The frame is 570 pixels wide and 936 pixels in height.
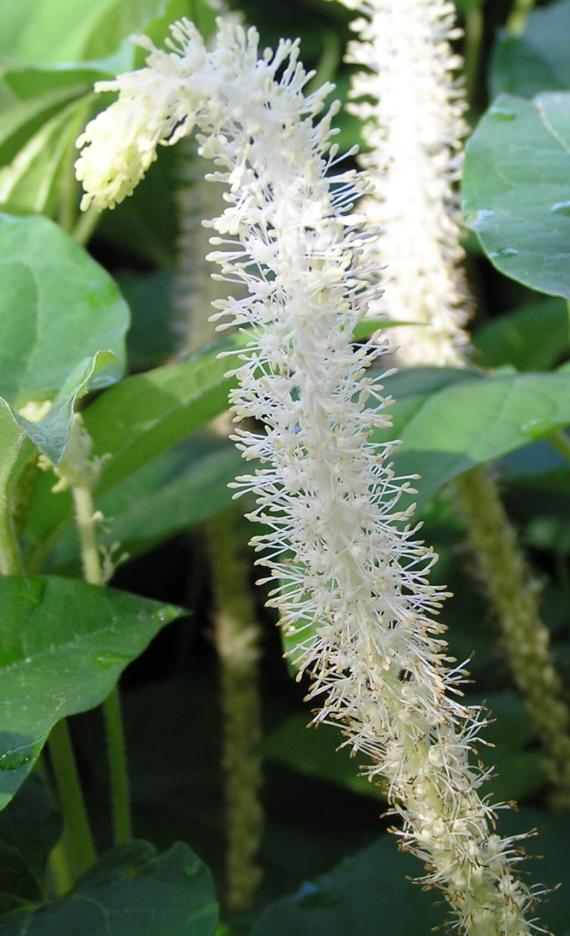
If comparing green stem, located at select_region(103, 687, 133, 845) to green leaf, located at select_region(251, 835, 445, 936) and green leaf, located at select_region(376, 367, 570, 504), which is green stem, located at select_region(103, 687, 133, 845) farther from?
green leaf, located at select_region(376, 367, 570, 504)

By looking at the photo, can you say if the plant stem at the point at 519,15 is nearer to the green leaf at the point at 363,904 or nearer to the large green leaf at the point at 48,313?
the large green leaf at the point at 48,313

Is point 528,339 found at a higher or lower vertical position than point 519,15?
lower

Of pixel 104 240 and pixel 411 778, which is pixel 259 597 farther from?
pixel 411 778

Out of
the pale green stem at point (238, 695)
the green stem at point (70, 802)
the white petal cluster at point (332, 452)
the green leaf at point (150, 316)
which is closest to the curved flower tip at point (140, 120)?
the white petal cluster at point (332, 452)

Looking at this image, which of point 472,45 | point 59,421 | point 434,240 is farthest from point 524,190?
point 472,45

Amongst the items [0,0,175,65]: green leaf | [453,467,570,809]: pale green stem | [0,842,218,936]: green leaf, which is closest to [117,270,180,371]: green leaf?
[0,0,175,65]: green leaf

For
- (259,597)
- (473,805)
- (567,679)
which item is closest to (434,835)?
(473,805)

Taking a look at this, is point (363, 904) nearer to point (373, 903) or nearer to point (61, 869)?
point (373, 903)
